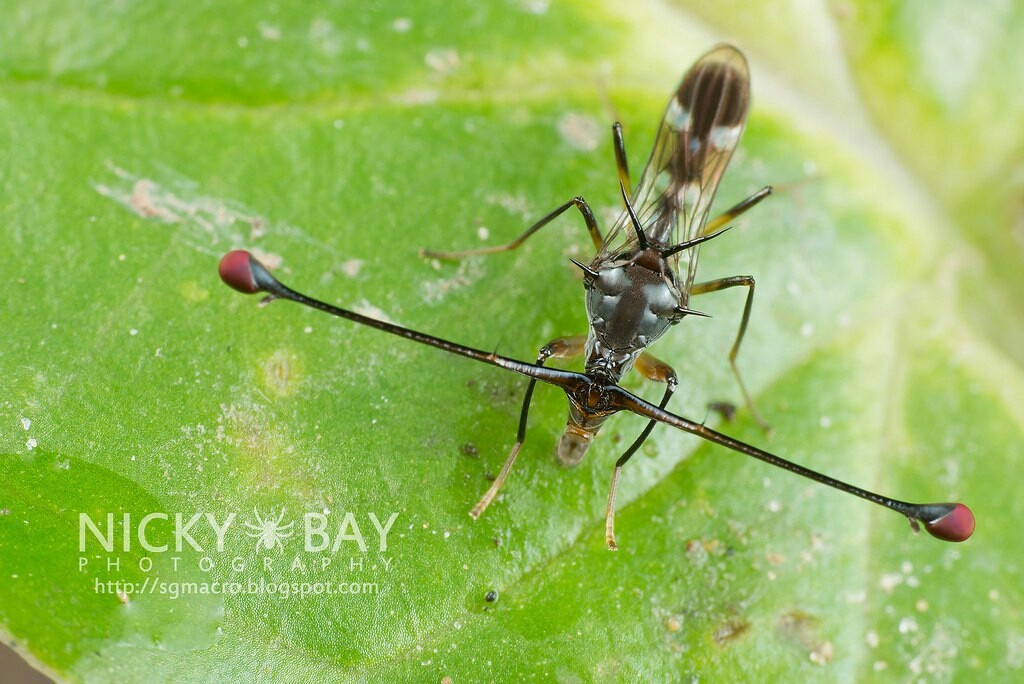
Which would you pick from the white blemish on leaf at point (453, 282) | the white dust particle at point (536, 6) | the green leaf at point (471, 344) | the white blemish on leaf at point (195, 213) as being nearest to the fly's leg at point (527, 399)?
the green leaf at point (471, 344)

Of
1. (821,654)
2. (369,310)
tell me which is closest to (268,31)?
(369,310)

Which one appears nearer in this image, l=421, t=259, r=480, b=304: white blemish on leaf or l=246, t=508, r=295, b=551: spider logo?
l=246, t=508, r=295, b=551: spider logo

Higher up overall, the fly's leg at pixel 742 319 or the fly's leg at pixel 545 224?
the fly's leg at pixel 545 224

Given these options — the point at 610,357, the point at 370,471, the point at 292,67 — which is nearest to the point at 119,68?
the point at 292,67

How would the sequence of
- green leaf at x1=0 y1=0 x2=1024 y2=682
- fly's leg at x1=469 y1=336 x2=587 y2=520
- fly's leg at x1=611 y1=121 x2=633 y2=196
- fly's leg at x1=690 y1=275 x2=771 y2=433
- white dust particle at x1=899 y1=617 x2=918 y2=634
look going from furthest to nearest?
fly's leg at x1=611 y1=121 x2=633 y2=196
fly's leg at x1=690 y1=275 x2=771 y2=433
white dust particle at x1=899 y1=617 x2=918 y2=634
fly's leg at x1=469 y1=336 x2=587 y2=520
green leaf at x1=0 y1=0 x2=1024 y2=682

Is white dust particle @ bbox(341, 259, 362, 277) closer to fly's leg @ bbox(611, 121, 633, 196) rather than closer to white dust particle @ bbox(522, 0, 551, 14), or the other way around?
fly's leg @ bbox(611, 121, 633, 196)

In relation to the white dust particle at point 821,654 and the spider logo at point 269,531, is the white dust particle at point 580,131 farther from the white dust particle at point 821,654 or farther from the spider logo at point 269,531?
the white dust particle at point 821,654

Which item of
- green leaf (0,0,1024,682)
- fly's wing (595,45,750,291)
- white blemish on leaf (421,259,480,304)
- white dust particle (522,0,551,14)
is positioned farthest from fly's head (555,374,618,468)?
white dust particle (522,0,551,14)
